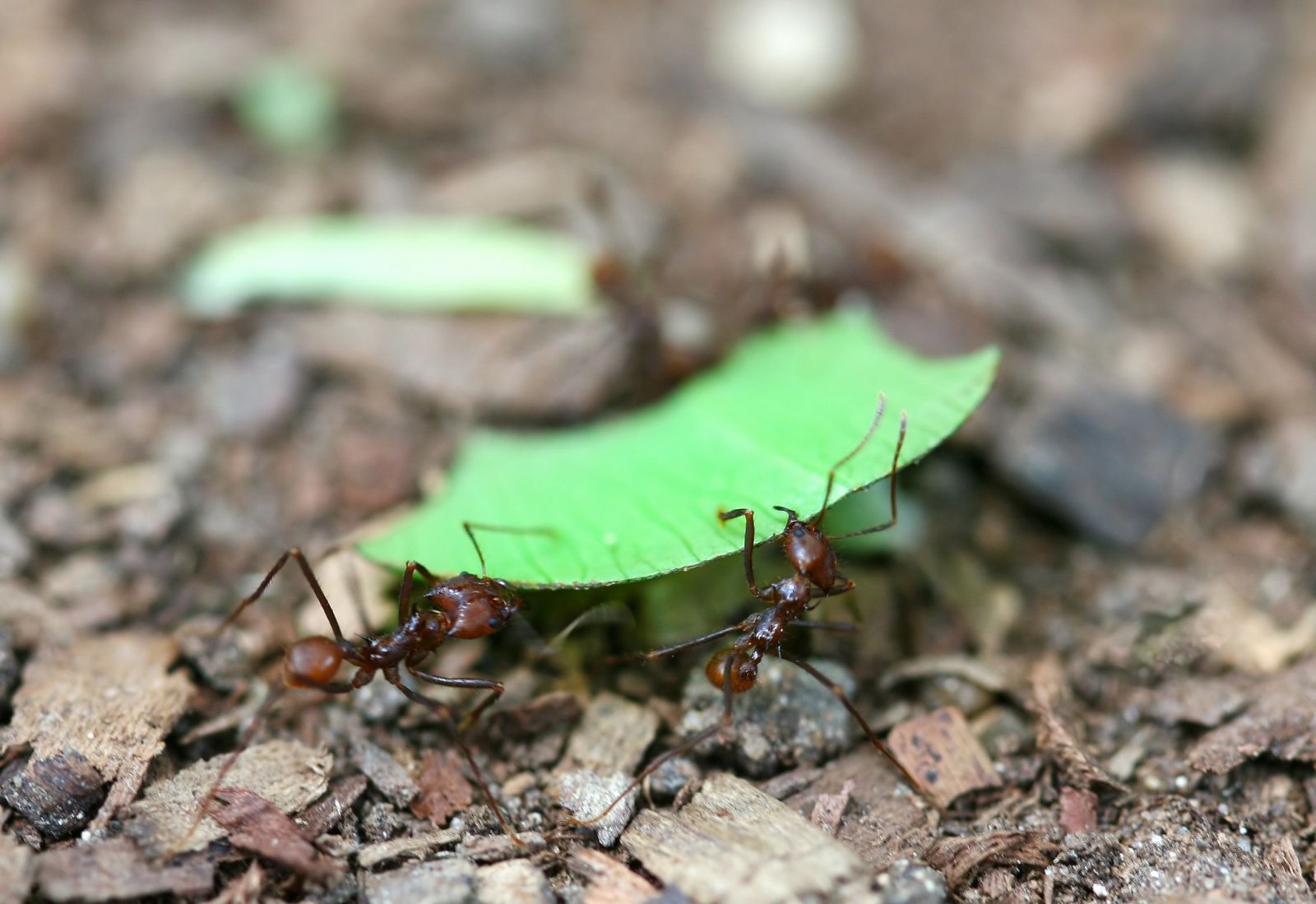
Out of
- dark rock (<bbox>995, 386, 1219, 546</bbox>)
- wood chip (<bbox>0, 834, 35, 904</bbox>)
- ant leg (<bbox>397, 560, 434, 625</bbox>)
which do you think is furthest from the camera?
dark rock (<bbox>995, 386, 1219, 546</bbox>)

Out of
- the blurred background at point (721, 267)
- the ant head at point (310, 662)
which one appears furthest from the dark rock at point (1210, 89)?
the ant head at point (310, 662)

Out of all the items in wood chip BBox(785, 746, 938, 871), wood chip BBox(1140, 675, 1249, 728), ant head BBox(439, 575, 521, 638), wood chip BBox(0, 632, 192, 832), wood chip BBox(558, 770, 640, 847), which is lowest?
wood chip BBox(785, 746, 938, 871)

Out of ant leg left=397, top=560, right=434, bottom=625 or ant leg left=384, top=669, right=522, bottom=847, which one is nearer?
ant leg left=384, top=669, right=522, bottom=847

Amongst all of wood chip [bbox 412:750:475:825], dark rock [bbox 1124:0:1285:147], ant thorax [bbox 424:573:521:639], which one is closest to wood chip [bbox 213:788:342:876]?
wood chip [bbox 412:750:475:825]

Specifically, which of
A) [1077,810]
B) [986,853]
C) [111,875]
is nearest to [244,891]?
[111,875]

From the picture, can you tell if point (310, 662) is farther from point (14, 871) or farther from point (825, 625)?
point (825, 625)

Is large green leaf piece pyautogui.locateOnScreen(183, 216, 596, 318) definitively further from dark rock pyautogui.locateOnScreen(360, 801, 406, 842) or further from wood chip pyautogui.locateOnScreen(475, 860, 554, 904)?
wood chip pyautogui.locateOnScreen(475, 860, 554, 904)
